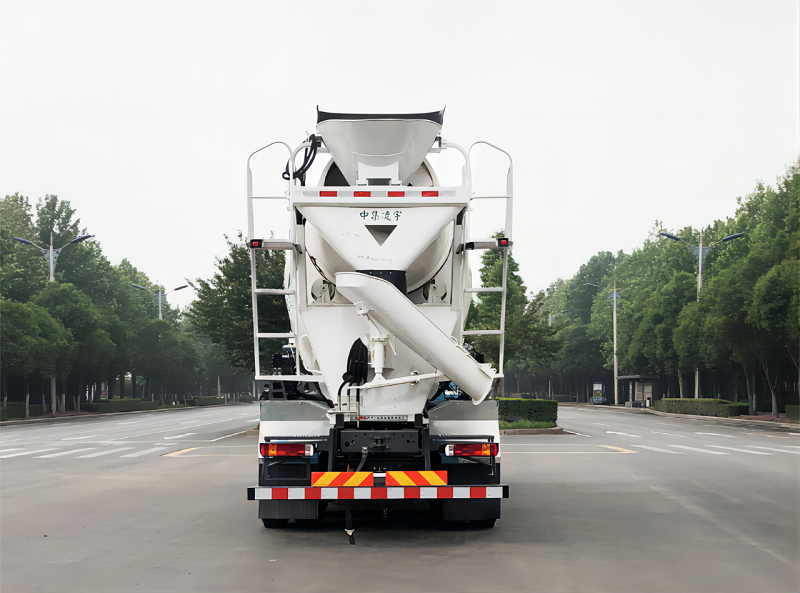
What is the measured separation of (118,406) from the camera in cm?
6194

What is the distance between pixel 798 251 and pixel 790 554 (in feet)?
103

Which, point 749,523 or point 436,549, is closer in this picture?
point 436,549

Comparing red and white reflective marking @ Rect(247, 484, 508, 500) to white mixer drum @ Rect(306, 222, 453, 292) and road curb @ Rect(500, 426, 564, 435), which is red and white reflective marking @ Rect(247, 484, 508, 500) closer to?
white mixer drum @ Rect(306, 222, 453, 292)

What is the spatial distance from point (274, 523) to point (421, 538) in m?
1.72

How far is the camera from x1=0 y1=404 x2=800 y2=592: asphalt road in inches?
259

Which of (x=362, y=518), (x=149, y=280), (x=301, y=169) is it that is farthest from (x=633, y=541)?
(x=149, y=280)

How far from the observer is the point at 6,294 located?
5597 centimetres

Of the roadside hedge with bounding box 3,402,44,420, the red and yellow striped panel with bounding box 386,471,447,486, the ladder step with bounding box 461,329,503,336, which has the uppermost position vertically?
the ladder step with bounding box 461,329,503,336

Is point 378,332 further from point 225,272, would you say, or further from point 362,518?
point 225,272

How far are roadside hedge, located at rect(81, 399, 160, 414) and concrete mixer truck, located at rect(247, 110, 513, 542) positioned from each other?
54680 millimetres

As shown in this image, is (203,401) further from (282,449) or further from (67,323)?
(282,449)

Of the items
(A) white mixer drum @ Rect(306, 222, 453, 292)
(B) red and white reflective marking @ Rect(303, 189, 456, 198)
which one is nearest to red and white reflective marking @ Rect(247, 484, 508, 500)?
(A) white mixer drum @ Rect(306, 222, 453, 292)

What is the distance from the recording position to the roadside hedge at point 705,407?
4419 cm

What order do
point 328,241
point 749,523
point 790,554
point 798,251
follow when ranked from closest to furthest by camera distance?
point 790,554 → point 328,241 → point 749,523 → point 798,251
